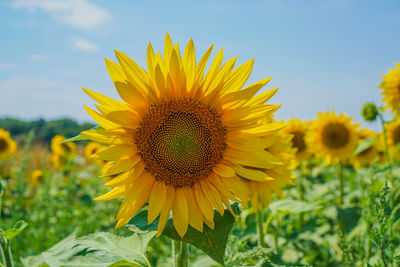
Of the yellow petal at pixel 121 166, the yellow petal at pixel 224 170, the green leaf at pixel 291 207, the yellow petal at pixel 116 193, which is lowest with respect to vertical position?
the green leaf at pixel 291 207

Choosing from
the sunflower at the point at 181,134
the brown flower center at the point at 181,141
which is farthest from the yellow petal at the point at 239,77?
the brown flower center at the point at 181,141

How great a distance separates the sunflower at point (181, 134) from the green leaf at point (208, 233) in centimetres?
3

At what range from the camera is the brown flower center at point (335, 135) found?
499cm

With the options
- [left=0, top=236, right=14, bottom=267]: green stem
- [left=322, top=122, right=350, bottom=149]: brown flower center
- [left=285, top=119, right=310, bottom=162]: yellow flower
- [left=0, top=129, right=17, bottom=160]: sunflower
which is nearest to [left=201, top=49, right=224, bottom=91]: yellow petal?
[left=0, top=236, right=14, bottom=267]: green stem

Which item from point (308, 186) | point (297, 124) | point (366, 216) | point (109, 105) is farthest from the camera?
point (308, 186)

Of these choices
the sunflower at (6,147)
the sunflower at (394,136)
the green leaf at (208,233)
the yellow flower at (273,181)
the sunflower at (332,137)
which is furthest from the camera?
the sunflower at (6,147)

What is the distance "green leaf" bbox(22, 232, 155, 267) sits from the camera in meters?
1.70

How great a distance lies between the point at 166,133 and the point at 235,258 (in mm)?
796

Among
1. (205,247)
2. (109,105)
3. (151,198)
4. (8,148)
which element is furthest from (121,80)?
(8,148)

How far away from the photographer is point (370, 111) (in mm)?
4629

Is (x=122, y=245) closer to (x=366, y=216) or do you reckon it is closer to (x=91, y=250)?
(x=91, y=250)

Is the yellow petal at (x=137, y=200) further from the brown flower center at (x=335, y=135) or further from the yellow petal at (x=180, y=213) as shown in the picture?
the brown flower center at (x=335, y=135)

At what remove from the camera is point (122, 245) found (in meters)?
1.95

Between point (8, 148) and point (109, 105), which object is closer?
point (109, 105)
